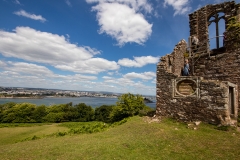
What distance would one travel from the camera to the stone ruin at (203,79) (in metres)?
7.40

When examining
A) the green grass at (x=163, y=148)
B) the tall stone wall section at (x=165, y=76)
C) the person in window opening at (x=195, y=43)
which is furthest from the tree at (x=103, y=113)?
the green grass at (x=163, y=148)

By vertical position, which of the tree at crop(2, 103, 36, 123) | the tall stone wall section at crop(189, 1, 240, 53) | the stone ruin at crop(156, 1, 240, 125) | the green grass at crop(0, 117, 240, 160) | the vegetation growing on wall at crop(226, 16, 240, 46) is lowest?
the tree at crop(2, 103, 36, 123)

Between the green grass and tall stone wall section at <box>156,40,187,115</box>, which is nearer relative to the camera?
the green grass

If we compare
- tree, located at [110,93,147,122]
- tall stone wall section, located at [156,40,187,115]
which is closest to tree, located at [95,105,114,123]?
tree, located at [110,93,147,122]

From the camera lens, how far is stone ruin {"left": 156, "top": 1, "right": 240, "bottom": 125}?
7402mm

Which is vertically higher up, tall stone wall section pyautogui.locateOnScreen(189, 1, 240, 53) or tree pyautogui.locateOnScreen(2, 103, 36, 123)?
tall stone wall section pyautogui.locateOnScreen(189, 1, 240, 53)

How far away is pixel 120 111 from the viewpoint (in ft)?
49.9

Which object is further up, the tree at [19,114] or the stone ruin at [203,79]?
the stone ruin at [203,79]

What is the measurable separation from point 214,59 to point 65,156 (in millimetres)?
10327

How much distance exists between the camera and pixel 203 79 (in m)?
8.90

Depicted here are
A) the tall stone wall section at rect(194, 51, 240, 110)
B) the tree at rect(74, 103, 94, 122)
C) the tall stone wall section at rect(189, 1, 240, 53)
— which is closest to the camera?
the tall stone wall section at rect(194, 51, 240, 110)

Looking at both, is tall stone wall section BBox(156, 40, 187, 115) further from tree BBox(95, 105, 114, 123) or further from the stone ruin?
tree BBox(95, 105, 114, 123)

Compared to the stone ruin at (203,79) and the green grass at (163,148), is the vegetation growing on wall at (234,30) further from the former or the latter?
the green grass at (163,148)

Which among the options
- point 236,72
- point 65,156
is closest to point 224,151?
point 65,156
